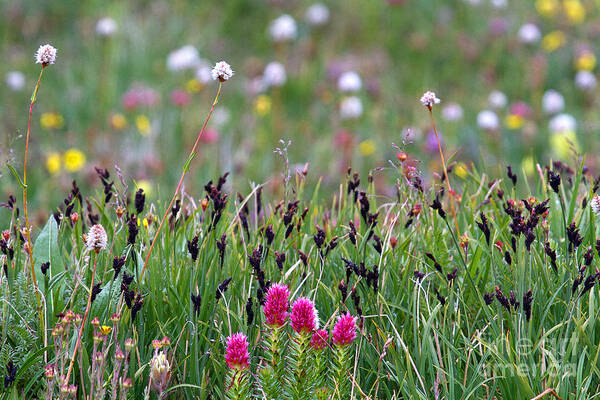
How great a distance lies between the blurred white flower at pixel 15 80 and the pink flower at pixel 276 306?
19.4 ft

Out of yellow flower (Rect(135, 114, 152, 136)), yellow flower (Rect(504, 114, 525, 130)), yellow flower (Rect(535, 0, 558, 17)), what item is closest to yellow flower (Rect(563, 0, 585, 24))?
yellow flower (Rect(535, 0, 558, 17))

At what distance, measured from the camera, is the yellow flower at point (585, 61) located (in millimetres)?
7680

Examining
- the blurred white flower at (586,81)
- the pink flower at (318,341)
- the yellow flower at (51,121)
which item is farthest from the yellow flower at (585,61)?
the pink flower at (318,341)

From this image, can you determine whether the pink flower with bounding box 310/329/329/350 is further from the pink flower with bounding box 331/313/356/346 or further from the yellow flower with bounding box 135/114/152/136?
the yellow flower with bounding box 135/114/152/136

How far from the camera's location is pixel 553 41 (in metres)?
8.06

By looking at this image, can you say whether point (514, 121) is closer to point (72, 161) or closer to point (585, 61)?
point (585, 61)

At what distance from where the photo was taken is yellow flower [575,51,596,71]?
768 cm

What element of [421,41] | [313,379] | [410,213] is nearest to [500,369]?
[313,379]

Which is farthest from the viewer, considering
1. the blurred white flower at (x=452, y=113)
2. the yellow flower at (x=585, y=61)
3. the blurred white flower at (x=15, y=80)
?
the yellow flower at (x=585, y=61)

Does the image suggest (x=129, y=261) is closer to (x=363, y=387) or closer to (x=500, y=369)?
(x=363, y=387)

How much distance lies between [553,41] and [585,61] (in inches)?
21.5

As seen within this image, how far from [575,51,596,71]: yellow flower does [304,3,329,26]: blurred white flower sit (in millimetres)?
2990

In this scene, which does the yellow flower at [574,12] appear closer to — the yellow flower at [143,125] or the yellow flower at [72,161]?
the yellow flower at [143,125]

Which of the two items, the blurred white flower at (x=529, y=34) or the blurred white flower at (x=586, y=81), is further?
the blurred white flower at (x=529, y=34)
